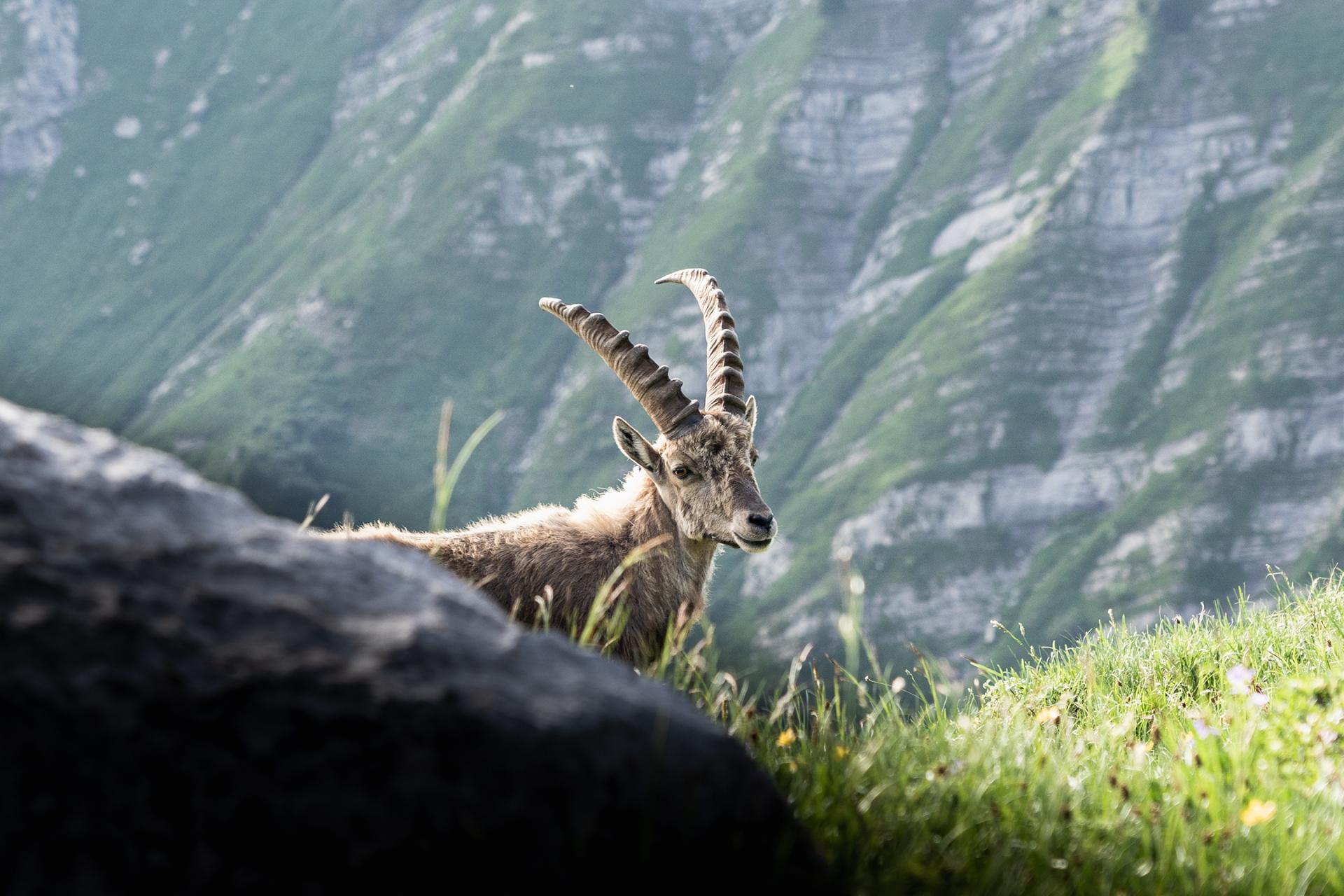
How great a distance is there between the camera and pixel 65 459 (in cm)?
465

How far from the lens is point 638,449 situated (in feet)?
46.8

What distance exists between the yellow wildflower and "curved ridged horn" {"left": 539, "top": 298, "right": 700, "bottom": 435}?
8.88 m

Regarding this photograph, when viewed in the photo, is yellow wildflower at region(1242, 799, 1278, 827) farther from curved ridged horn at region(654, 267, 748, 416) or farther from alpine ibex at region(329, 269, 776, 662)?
curved ridged horn at region(654, 267, 748, 416)

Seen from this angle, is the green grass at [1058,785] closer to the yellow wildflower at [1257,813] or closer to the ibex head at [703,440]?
the yellow wildflower at [1257,813]

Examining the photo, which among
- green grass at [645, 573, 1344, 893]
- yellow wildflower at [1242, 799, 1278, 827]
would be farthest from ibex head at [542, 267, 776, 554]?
yellow wildflower at [1242, 799, 1278, 827]

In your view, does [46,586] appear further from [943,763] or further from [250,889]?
[943,763]

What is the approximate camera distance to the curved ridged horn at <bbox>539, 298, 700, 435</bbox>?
1458 cm

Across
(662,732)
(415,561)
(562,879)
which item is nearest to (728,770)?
(662,732)

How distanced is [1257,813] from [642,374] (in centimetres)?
1002

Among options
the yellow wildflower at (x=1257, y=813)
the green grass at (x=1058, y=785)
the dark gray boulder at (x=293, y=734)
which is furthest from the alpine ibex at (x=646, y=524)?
the dark gray boulder at (x=293, y=734)

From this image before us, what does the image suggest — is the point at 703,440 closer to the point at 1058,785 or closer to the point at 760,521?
the point at 760,521

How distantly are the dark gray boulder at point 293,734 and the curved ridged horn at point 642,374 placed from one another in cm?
956

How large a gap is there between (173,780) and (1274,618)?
9893 mm

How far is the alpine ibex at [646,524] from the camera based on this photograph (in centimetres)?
1205
